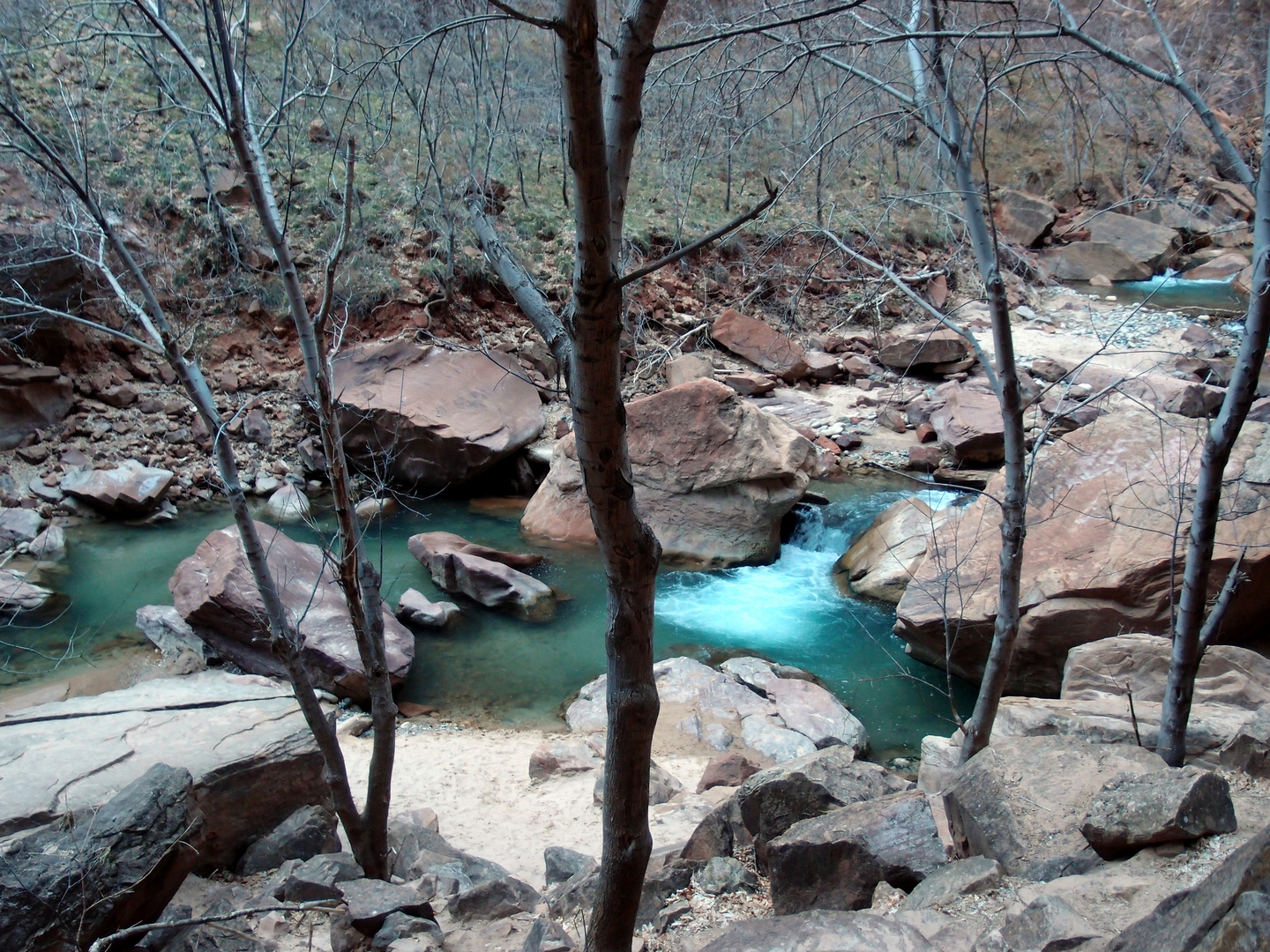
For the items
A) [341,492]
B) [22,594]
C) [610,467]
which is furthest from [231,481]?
[22,594]

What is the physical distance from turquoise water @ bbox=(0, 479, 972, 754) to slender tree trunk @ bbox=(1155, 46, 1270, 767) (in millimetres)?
2466

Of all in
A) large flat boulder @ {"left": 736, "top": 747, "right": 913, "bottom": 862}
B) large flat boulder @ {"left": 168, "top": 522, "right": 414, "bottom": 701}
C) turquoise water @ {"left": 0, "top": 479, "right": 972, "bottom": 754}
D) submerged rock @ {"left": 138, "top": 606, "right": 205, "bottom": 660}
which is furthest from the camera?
submerged rock @ {"left": 138, "top": 606, "right": 205, "bottom": 660}

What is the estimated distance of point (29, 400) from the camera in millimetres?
10695

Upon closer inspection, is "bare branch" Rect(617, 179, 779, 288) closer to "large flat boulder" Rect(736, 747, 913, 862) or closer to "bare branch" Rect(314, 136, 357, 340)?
"bare branch" Rect(314, 136, 357, 340)

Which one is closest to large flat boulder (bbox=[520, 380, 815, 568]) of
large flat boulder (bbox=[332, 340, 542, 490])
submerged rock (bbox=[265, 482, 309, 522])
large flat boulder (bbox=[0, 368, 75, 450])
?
large flat boulder (bbox=[332, 340, 542, 490])

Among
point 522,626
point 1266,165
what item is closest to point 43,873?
point 1266,165

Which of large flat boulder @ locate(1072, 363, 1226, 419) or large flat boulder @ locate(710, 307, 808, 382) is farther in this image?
large flat boulder @ locate(710, 307, 808, 382)

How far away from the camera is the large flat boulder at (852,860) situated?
2963 mm

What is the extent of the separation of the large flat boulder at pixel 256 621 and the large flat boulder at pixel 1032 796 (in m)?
4.63

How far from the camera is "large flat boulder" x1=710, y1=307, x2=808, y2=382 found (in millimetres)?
13758

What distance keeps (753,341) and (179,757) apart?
11478 millimetres

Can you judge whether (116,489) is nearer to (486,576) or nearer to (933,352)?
(486,576)

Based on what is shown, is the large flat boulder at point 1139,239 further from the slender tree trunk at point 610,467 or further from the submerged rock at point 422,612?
the slender tree trunk at point 610,467

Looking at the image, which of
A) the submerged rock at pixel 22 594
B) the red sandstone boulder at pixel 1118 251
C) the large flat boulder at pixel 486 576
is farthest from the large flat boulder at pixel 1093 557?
the red sandstone boulder at pixel 1118 251
